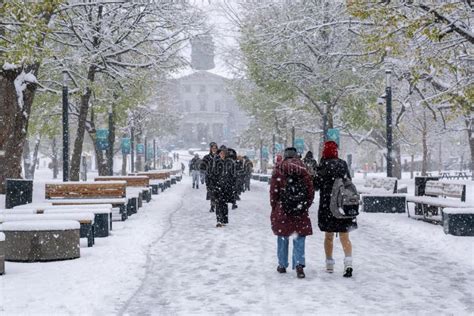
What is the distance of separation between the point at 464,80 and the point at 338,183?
994 centimetres

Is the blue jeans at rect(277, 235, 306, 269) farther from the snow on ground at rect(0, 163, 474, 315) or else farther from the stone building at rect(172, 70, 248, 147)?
the stone building at rect(172, 70, 248, 147)

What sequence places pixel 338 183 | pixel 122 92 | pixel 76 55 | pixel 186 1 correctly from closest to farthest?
pixel 338 183 → pixel 76 55 → pixel 186 1 → pixel 122 92

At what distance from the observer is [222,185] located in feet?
48.0

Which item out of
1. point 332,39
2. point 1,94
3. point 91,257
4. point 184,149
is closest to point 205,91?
point 184,149

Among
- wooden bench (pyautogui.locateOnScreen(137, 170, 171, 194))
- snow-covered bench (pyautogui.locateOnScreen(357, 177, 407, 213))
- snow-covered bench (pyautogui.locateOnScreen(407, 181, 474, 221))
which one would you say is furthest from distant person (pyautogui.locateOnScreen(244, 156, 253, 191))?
snow-covered bench (pyautogui.locateOnScreen(407, 181, 474, 221))

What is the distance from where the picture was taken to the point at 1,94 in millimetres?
18688

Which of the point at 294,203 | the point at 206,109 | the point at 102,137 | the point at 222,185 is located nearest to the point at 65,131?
the point at 222,185

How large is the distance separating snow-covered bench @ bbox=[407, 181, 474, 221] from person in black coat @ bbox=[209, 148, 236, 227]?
15.7 ft

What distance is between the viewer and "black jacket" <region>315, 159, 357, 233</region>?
8336mm

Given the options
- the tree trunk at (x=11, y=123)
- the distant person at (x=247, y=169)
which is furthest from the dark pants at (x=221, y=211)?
the distant person at (x=247, y=169)

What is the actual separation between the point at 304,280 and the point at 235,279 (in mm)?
921

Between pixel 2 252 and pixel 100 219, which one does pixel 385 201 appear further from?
pixel 2 252

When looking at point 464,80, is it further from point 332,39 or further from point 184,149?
point 184,149

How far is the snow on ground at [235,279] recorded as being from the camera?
6.85 metres
